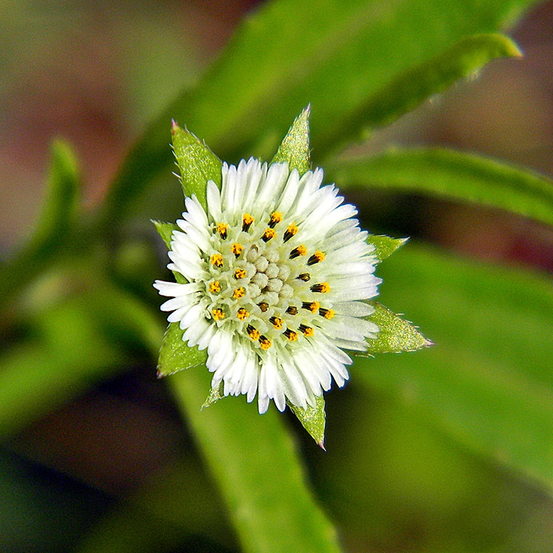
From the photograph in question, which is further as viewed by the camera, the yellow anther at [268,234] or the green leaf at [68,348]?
the green leaf at [68,348]

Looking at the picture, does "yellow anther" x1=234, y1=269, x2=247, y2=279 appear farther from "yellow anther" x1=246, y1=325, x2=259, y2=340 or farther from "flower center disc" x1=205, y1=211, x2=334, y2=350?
"yellow anther" x1=246, y1=325, x2=259, y2=340

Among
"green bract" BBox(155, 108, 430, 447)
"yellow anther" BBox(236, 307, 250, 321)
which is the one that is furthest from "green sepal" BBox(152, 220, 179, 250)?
"yellow anther" BBox(236, 307, 250, 321)

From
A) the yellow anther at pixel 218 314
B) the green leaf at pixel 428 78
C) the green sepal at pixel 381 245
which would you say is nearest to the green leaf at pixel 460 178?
the green leaf at pixel 428 78

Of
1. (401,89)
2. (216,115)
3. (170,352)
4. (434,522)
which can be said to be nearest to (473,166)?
(401,89)

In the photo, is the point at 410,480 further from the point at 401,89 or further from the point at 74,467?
the point at 401,89

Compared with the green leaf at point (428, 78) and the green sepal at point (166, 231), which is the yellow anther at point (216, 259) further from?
the green leaf at point (428, 78)

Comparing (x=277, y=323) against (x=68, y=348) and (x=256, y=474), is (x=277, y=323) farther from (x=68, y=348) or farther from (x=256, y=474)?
(x=68, y=348)
